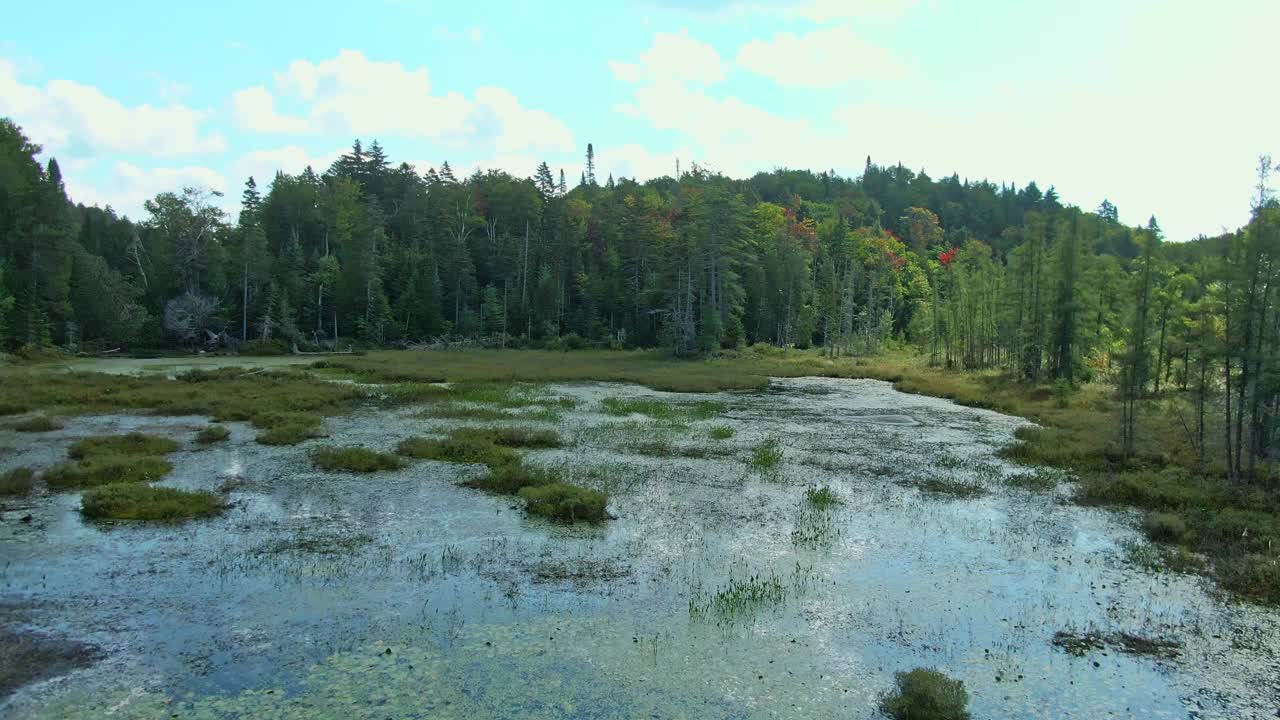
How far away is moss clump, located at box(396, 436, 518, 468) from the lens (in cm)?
2653

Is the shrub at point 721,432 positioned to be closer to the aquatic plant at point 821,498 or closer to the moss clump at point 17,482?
the aquatic plant at point 821,498

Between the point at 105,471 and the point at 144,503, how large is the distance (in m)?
4.68

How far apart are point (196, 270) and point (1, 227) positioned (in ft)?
54.6

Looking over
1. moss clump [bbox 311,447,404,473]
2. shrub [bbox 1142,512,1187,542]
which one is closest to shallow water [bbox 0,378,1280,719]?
shrub [bbox 1142,512,1187,542]

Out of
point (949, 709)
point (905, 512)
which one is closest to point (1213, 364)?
point (905, 512)

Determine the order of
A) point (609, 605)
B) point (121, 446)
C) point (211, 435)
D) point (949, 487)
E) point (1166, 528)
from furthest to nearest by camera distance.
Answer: point (211, 435), point (121, 446), point (949, 487), point (1166, 528), point (609, 605)

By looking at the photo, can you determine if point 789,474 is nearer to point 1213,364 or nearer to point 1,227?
point 1213,364

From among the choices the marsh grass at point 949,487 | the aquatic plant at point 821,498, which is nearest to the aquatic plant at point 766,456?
the aquatic plant at point 821,498

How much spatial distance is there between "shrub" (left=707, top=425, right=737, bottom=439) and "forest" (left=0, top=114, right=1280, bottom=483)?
1529 cm

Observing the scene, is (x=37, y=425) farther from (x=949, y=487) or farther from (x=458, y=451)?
(x=949, y=487)

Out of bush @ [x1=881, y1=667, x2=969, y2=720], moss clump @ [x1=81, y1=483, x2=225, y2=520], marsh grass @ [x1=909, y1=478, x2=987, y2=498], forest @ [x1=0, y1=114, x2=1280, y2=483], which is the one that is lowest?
bush @ [x1=881, y1=667, x2=969, y2=720]

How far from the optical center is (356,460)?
25.3 metres

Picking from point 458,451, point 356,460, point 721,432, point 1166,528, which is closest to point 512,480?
point 458,451

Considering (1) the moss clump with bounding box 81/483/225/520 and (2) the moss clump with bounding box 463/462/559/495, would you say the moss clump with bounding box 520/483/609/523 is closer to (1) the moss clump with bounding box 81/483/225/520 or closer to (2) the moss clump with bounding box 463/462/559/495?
(2) the moss clump with bounding box 463/462/559/495
